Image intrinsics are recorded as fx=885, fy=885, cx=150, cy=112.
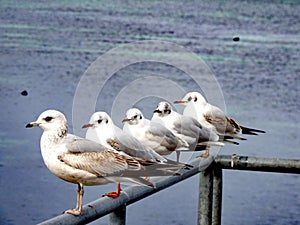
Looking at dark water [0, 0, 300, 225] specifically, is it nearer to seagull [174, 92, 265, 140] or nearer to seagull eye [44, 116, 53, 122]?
seagull [174, 92, 265, 140]

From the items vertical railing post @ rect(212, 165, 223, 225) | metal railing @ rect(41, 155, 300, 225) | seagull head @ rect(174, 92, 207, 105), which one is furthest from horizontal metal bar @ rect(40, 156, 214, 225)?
seagull head @ rect(174, 92, 207, 105)

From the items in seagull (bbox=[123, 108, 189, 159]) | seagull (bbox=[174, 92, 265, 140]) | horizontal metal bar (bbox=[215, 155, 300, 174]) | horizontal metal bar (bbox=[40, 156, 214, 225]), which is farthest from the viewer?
seagull (bbox=[174, 92, 265, 140])

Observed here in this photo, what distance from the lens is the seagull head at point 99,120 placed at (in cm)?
402

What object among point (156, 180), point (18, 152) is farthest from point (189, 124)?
point (18, 152)

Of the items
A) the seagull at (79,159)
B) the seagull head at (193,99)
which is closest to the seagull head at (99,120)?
the seagull at (79,159)

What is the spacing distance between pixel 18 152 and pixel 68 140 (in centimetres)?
847

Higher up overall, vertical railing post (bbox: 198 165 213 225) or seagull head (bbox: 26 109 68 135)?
seagull head (bbox: 26 109 68 135)

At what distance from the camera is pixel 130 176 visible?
3.62 metres

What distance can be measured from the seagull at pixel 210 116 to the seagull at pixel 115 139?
1218 mm

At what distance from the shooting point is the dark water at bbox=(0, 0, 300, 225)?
32.2 ft

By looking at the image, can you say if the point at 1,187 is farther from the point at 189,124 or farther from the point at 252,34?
the point at 252,34

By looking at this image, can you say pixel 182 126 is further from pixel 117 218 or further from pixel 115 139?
pixel 117 218

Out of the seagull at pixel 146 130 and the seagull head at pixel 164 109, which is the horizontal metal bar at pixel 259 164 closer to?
the seagull at pixel 146 130

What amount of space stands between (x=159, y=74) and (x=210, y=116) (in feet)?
43.6
